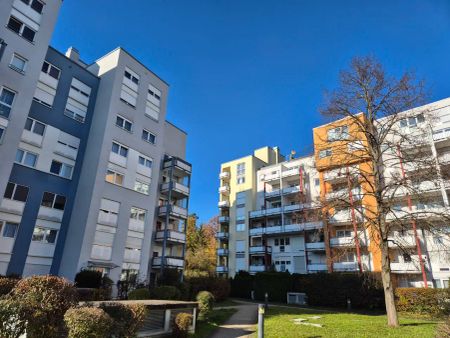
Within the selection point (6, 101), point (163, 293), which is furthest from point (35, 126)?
point (163, 293)

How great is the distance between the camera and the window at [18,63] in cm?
2295

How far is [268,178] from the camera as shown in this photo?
166ft

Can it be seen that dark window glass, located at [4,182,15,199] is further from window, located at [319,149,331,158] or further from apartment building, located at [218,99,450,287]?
window, located at [319,149,331,158]

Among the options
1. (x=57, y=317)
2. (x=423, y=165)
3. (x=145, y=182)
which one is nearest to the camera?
(x=57, y=317)

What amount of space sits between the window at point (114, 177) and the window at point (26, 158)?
5607 millimetres

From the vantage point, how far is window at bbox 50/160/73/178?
84.3 ft

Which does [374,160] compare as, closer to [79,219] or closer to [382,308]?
[382,308]

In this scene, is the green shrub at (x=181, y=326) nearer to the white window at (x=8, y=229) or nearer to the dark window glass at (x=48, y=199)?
the white window at (x=8, y=229)

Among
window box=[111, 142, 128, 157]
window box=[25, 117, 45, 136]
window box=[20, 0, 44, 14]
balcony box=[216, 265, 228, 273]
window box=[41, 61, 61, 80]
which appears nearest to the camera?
window box=[25, 117, 45, 136]

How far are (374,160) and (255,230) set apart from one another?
32.5 meters

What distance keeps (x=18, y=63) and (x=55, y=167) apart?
832 cm

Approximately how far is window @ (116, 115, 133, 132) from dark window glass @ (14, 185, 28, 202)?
32.1 ft

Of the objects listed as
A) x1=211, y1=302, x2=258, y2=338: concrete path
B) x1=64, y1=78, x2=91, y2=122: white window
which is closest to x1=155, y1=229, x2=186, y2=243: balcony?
x1=64, y1=78, x2=91, y2=122: white window

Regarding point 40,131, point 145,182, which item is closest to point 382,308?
point 145,182
